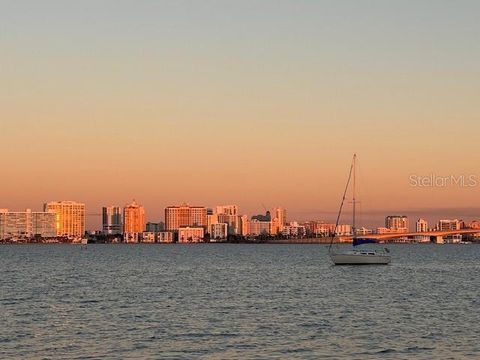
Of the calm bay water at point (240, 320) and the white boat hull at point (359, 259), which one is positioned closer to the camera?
the calm bay water at point (240, 320)

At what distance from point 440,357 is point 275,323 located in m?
16.8

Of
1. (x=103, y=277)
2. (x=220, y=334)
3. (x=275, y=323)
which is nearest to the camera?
(x=220, y=334)

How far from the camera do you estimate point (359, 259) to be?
15525 cm

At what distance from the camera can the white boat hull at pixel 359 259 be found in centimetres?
15462

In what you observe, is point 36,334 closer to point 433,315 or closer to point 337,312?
point 337,312

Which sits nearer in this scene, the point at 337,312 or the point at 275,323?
the point at 275,323

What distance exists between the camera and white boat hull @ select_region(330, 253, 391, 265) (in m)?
155

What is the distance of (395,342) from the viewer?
168 ft

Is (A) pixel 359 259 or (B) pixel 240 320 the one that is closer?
(B) pixel 240 320

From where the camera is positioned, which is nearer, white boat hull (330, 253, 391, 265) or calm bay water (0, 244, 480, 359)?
calm bay water (0, 244, 480, 359)

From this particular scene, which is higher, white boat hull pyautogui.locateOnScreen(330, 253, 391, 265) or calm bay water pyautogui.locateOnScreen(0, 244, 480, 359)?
white boat hull pyautogui.locateOnScreen(330, 253, 391, 265)

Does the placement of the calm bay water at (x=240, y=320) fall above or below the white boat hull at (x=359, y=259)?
below

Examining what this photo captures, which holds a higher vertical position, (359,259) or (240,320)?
(359,259)

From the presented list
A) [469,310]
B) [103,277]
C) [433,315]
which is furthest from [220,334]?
[103,277]
